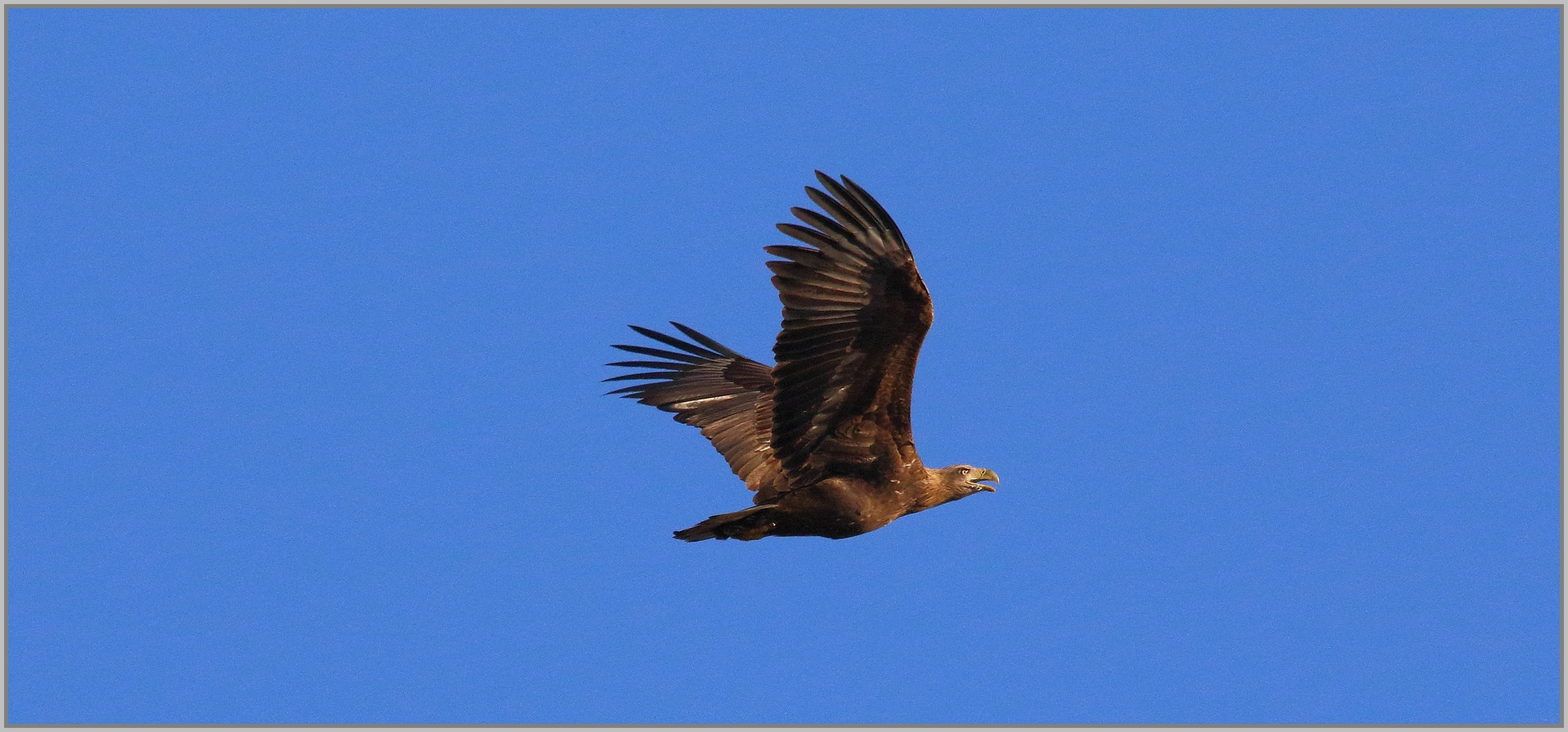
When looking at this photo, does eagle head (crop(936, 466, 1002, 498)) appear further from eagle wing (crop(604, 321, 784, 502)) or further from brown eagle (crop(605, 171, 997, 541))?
eagle wing (crop(604, 321, 784, 502))

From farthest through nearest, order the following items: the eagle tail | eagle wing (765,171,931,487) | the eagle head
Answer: the eagle head, the eagle tail, eagle wing (765,171,931,487)

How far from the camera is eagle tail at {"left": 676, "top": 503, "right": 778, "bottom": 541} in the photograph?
41.2ft

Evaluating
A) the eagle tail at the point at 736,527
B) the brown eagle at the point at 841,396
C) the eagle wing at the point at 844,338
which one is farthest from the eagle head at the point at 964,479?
the eagle tail at the point at 736,527

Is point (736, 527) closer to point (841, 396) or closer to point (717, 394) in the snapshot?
point (841, 396)

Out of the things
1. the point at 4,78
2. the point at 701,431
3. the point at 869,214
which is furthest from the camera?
the point at 4,78

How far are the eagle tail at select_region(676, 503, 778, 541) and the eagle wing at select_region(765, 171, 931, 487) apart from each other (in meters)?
0.36

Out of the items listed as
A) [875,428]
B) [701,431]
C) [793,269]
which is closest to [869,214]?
[793,269]

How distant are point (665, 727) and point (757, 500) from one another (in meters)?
1.87

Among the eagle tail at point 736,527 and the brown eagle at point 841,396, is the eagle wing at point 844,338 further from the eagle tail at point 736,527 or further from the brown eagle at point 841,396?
the eagle tail at point 736,527

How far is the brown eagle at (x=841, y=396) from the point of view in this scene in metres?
11.5

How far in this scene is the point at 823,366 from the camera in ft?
39.7

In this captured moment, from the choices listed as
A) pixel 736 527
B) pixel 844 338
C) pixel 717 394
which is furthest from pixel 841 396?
pixel 717 394

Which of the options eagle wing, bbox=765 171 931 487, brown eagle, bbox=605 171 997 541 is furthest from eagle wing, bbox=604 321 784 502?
eagle wing, bbox=765 171 931 487

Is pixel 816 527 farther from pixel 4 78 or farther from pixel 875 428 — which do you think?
pixel 4 78
